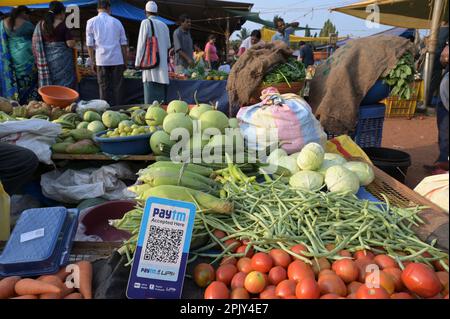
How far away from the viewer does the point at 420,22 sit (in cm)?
1080

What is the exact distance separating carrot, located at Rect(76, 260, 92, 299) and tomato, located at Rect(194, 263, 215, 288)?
0.46 meters

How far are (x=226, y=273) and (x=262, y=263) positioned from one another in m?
0.15

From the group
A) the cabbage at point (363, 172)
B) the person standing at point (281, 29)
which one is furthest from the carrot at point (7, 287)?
the person standing at point (281, 29)

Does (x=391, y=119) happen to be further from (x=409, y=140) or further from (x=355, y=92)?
(x=355, y=92)

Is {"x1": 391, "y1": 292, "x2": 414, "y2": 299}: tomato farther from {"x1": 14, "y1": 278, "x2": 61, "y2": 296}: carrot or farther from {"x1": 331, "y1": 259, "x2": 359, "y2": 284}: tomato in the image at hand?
{"x1": 14, "y1": 278, "x2": 61, "y2": 296}: carrot

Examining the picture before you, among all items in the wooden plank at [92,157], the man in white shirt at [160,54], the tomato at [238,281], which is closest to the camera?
the tomato at [238,281]

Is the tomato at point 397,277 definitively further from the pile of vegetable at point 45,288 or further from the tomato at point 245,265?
the pile of vegetable at point 45,288

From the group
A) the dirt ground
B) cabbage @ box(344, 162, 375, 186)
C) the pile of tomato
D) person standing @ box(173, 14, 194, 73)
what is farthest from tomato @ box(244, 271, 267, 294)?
person standing @ box(173, 14, 194, 73)

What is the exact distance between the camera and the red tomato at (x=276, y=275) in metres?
1.30

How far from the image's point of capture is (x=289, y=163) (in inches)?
93.9

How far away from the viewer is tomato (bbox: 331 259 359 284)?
1267 millimetres

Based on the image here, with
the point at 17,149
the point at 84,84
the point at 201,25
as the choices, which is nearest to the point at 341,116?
the point at 17,149

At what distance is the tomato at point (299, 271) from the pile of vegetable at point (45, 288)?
0.84 m

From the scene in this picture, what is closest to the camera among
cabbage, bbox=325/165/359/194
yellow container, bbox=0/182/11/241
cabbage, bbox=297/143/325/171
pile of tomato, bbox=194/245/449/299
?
pile of tomato, bbox=194/245/449/299
